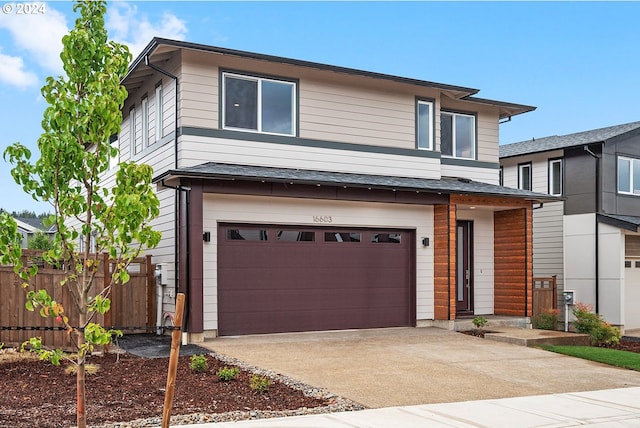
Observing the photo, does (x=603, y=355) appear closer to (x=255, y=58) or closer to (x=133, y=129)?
(x=255, y=58)

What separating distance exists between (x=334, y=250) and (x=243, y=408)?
7.22m

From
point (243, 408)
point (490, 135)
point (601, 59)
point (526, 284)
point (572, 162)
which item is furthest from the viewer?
point (601, 59)

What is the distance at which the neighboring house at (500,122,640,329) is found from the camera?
1953 centimetres

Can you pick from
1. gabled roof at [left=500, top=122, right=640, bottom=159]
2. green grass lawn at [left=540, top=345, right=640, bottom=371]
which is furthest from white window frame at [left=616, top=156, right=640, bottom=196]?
green grass lawn at [left=540, top=345, right=640, bottom=371]

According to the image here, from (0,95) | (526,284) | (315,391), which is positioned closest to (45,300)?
(315,391)

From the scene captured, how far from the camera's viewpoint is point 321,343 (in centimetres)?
1268

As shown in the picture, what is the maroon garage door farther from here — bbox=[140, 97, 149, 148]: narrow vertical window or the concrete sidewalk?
the concrete sidewalk

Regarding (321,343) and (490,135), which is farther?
(490,135)

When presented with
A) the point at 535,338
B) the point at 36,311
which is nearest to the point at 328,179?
the point at 535,338

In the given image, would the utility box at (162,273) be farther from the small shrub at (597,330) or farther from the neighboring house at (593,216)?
the neighboring house at (593,216)

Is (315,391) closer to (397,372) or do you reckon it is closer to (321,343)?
(397,372)

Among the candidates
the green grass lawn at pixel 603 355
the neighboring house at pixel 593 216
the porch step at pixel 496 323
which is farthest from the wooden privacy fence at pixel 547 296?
the green grass lawn at pixel 603 355

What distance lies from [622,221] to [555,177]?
2.83 m

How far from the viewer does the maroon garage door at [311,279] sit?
13359mm
